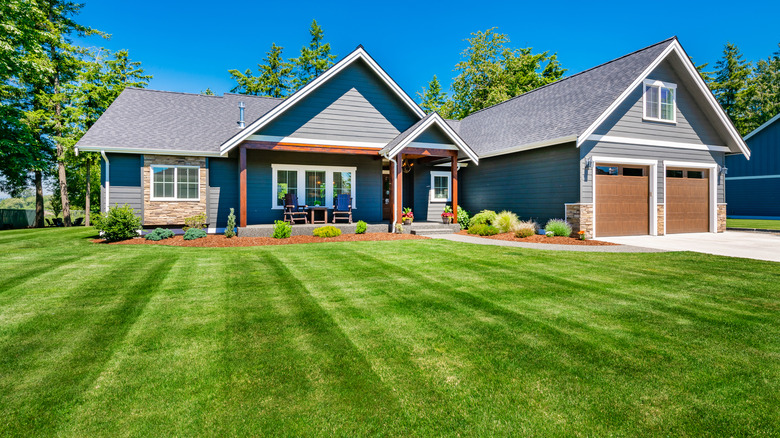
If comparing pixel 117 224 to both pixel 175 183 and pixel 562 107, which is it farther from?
pixel 562 107

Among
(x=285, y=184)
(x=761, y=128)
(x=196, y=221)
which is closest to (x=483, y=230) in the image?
(x=285, y=184)

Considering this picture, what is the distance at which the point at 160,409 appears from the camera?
8.41 ft

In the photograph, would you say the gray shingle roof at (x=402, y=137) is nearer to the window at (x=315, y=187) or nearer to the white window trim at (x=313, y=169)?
the white window trim at (x=313, y=169)

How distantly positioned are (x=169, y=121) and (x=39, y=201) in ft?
47.9

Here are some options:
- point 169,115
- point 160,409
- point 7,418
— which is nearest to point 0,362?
point 7,418

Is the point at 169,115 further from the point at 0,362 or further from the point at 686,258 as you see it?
the point at 686,258

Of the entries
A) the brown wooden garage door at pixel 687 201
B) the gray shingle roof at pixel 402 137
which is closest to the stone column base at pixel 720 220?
the brown wooden garage door at pixel 687 201

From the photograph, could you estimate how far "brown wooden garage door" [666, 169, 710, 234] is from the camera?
48.4 feet

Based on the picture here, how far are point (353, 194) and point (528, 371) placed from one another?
13118 millimetres

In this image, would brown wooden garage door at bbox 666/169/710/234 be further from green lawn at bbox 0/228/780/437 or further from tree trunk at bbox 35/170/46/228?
tree trunk at bbox 35/170/46/228

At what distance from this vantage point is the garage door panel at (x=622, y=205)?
13.4 m

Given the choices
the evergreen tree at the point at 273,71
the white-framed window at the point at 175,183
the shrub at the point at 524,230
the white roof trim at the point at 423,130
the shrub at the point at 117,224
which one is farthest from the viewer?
the evergreen tree at the point at 273,71

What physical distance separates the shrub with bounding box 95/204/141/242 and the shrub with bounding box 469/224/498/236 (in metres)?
11.2

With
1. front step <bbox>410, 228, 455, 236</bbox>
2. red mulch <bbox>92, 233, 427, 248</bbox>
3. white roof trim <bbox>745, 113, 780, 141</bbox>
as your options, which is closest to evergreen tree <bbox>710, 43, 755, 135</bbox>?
white roof trim <bbox>745, 113, 780, 141</bbox>
